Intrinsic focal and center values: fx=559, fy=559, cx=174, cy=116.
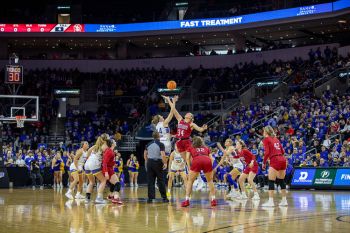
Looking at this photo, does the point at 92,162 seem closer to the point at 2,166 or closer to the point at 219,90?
the point at 2,166

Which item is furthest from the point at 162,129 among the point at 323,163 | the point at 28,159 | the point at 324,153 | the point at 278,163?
the point at 28,159

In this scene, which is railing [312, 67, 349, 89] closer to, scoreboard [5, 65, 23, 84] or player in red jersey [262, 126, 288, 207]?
scoreboard [5, 65, 23, 84]

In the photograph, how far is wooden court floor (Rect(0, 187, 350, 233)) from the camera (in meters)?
10.8

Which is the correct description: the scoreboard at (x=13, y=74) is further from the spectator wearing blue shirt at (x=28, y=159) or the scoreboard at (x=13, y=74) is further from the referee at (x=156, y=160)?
the referee at (x=156, y=160)

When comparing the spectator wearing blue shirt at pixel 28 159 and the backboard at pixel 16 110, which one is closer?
the backboard at pixel 16 110

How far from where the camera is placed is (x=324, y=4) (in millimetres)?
43344

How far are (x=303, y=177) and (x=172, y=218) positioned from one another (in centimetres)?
1651

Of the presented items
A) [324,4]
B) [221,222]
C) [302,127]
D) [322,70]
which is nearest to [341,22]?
[324,4]

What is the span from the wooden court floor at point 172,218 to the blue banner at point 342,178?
963cm

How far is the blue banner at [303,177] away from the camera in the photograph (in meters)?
27.4

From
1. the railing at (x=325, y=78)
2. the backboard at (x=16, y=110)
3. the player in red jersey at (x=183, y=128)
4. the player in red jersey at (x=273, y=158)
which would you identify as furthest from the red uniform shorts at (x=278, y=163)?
the railing at (x=325, y=78)

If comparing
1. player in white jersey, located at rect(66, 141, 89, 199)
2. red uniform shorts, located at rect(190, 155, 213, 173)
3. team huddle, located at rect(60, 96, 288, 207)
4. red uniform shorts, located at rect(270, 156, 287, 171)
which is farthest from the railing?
red uniform shorts, located at rect(190, 155, 213, 173)

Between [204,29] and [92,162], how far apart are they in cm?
3375

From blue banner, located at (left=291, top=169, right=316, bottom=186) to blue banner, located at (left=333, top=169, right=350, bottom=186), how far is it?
4.83 ft
